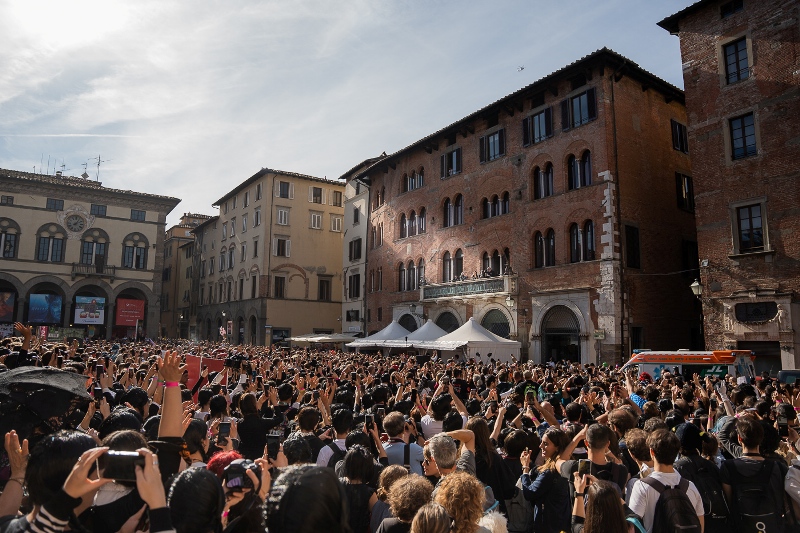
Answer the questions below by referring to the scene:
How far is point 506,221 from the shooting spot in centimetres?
2834

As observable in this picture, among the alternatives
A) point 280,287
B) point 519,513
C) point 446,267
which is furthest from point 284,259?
point 519,513

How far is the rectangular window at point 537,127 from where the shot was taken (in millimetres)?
26594

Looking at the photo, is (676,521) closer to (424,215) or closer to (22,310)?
(424,215)

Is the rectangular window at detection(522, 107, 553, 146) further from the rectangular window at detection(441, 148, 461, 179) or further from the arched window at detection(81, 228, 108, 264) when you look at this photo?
the arched window at detection(81, 228, 108, 264)

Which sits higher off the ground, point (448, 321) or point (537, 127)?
point (537, 127)

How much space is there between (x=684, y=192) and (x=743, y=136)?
6898mm

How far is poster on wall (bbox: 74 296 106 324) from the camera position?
4791cm

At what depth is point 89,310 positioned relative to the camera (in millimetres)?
48438

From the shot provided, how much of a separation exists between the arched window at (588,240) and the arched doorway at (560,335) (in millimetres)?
2512

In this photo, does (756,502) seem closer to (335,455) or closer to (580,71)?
(335,455)

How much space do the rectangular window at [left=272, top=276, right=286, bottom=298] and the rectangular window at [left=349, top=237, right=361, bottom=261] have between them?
782 cm

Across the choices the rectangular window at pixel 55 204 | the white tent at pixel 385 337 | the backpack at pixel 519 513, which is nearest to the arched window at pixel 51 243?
the rectangular window at pixel 55 204

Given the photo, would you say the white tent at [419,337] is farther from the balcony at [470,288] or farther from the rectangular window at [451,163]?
the rectangular window at [451,163]

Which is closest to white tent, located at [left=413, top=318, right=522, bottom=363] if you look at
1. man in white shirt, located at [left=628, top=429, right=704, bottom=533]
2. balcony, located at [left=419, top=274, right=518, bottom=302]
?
balcony, located at [left=419, top=274, right=518, bottom=302]
